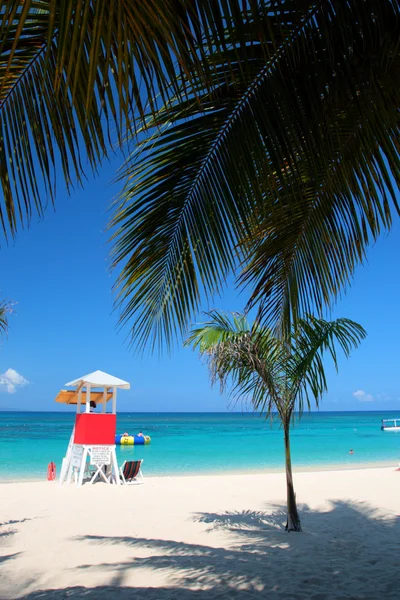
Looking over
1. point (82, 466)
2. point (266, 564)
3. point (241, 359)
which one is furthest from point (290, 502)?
point (82, 466)

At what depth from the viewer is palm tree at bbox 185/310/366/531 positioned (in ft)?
19.9

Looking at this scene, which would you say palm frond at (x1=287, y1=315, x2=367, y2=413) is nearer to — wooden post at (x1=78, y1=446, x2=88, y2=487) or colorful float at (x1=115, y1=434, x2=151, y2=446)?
wooden post at (x1=78, y1=446, x2=88, y2=487)

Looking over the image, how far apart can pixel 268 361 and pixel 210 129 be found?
15.2 ft

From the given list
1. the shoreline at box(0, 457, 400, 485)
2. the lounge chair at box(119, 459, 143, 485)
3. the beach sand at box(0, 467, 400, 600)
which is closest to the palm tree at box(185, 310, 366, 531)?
the beach sand at box(0, 467, 400, 600)

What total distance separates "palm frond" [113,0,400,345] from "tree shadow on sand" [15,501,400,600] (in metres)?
2.58

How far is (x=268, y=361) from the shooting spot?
254 inches

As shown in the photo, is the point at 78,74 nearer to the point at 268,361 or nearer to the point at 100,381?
the point at 268,361

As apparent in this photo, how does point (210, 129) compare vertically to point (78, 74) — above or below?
above

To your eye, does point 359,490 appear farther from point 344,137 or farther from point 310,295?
point 344,137

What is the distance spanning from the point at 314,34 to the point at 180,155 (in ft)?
2.49

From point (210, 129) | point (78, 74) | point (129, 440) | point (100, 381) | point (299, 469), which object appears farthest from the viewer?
point (129, 440)

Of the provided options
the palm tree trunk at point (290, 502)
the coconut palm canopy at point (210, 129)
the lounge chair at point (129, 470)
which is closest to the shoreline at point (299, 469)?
the lounge chair at point (129, 470)

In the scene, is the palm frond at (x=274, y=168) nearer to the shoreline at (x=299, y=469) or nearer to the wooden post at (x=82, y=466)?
the wooden post at (x=82, y=466)

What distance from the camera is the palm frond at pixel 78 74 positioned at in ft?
3.74
